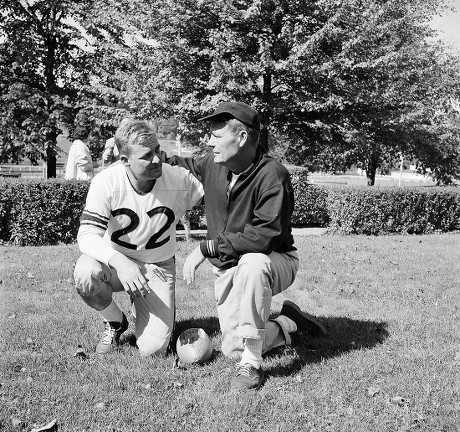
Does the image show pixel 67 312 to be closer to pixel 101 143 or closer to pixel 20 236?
pixel 20 236

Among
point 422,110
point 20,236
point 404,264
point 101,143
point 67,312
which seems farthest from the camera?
point 101,143

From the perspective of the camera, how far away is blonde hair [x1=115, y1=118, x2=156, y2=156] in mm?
3982

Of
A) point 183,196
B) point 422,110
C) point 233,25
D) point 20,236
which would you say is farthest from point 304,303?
point 422,110

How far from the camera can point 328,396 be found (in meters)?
3.43

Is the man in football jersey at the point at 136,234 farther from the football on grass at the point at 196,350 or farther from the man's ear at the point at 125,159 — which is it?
the football on grass at the point at 196,350

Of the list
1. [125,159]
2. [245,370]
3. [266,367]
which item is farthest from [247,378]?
[125,159]

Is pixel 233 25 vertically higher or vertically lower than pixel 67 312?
higher

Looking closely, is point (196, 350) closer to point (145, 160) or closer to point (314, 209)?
point (145, 160)

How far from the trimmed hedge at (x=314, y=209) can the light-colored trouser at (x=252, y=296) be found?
6.81 m

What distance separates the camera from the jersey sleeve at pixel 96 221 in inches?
152

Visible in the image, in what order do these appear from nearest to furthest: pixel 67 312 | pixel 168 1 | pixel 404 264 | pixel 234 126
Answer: pixel 234 126 < pixel 67 312 < pixel 404 264 < pixel 168 1

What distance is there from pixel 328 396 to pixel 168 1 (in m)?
13.9

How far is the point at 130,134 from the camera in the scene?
4.01 m

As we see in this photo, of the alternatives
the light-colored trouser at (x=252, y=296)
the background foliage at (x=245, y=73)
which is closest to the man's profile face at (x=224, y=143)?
the light-colored trouser at (x=252, y=296)
